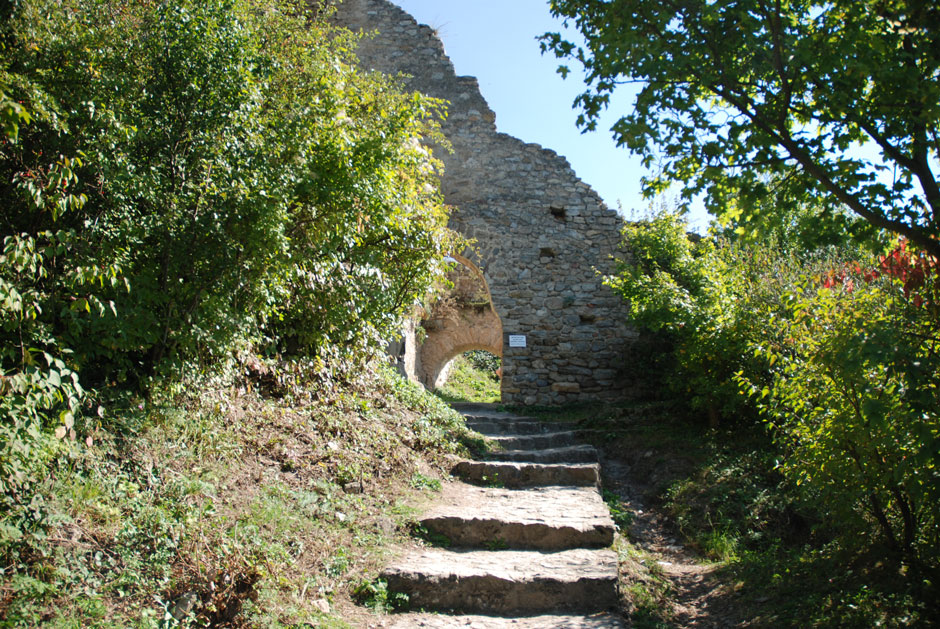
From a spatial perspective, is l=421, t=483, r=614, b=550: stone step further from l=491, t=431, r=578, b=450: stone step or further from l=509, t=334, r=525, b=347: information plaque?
l=509, t=334, r=525, b=347: information plaque

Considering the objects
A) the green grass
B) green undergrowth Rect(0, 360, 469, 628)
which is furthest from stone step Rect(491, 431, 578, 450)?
the green grass

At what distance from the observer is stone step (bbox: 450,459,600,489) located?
5.64 meters

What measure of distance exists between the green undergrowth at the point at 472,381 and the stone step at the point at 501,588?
402 inches

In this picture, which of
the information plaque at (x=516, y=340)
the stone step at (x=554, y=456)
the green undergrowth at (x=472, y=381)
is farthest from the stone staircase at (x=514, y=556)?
the green undergrowth at (x=472, y=381)

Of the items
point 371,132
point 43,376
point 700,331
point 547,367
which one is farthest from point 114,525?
point 547,367

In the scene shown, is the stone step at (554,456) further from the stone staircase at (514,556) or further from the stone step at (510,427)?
the stone step at (510,427)

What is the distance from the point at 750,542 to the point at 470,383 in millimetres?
11960

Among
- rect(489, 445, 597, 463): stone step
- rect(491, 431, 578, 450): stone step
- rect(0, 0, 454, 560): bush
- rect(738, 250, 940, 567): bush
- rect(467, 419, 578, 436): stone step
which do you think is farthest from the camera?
rect(467, 419, 578, 436): stone step

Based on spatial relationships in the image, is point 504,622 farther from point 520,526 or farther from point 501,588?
point 520,526

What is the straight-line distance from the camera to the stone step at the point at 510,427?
7.71 metres

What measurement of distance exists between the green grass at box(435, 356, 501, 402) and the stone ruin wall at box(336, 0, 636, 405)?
4.22m

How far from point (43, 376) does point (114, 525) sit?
710 mm

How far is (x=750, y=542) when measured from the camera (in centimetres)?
463

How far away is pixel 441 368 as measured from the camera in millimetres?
14445
